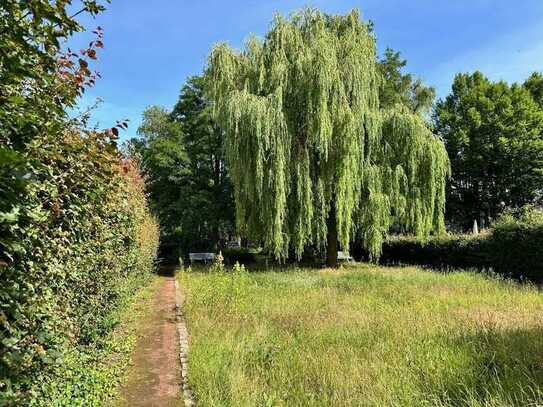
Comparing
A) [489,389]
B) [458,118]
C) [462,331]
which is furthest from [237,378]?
[458,118]

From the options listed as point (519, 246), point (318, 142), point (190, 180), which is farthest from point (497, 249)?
point (190, 180)

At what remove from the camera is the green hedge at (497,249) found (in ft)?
43.0

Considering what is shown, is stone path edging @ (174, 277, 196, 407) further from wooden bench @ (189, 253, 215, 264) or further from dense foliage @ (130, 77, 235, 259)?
dense foliage @ (130, 77, 235, 259)

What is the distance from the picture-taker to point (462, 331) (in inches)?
239

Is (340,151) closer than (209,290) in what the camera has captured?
No

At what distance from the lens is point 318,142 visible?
14070 millimetres

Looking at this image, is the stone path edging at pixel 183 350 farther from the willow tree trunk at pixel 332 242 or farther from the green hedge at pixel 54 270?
the willow tree trunk at pixel 332 242

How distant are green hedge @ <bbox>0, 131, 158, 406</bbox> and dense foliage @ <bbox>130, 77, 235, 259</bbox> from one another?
18626 mm

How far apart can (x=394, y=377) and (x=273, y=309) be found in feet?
12.8

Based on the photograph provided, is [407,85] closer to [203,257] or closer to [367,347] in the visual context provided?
[203,257]

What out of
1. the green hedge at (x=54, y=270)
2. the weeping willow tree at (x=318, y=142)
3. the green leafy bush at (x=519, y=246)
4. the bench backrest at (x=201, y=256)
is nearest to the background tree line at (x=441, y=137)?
the bench backrest at (x=201, y=256)

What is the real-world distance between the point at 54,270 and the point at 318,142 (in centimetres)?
1180

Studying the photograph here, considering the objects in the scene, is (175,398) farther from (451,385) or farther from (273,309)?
(273,309)

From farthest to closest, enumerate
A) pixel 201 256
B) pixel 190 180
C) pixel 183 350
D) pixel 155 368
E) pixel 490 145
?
pixel 490 145, pixel 190 180, pixel 201 256, pixel 183 350, pixel 155 368
